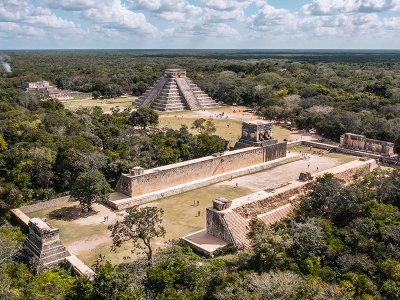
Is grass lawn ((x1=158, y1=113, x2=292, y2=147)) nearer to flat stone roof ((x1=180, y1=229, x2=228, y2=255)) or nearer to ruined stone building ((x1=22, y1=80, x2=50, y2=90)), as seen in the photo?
flat stone roof ((x1=180, y1=229, x2=228, y2=255))

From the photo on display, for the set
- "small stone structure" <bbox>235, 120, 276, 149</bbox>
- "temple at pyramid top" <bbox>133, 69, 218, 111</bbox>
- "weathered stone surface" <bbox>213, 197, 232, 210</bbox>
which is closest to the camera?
"weathered stone surface" <bbox>213, 197, 232, 210</bbox>

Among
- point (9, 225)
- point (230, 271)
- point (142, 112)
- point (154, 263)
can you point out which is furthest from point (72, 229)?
point (142, 112)

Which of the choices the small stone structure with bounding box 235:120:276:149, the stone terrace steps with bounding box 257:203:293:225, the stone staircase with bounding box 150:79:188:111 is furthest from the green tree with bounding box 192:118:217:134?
the stone terrace steps with bounding box 257:203:293:225

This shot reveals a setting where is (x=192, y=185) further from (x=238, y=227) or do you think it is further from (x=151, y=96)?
(x=151, y=96)

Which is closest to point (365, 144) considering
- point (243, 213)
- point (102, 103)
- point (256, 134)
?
point (256, 134)

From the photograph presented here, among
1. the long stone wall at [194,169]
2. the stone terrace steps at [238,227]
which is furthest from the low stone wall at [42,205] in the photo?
the stone terrace steps at [238,227]

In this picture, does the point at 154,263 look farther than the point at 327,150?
No

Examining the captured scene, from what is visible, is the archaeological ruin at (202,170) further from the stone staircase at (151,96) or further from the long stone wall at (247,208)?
the stone staircase at (151,96)

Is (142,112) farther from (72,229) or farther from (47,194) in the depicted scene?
(72,229)
